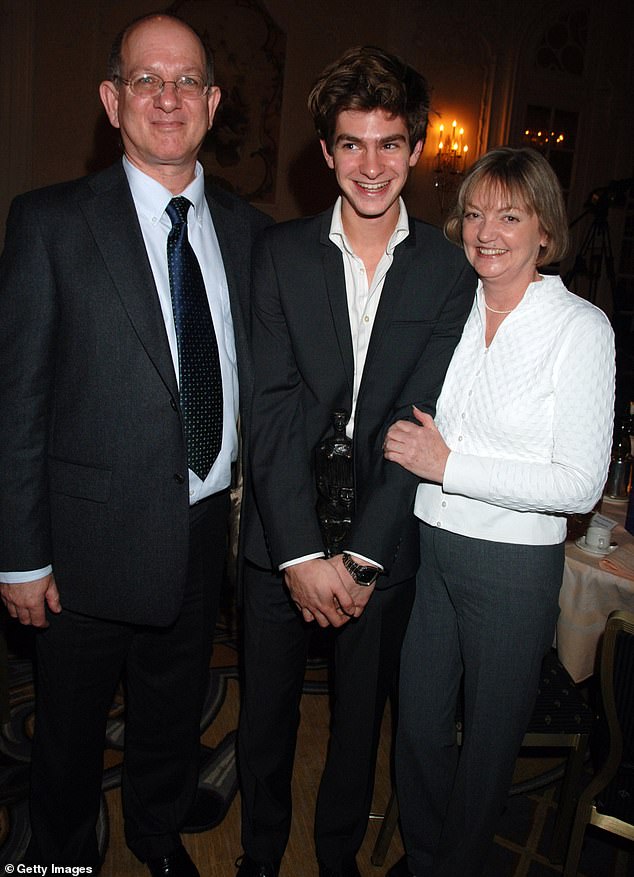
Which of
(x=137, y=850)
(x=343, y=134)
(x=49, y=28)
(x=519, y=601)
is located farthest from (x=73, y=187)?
(x=49, y=28)

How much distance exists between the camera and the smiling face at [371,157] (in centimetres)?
166

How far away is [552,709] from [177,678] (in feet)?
3.38

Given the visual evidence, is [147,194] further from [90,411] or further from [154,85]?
[90,411]

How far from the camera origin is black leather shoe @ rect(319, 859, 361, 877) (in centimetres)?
193

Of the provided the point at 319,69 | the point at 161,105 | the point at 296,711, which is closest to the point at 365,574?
the point at 296,711

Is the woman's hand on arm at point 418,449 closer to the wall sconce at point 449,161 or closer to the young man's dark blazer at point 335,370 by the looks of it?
the young man's dark blazer at point 335,370

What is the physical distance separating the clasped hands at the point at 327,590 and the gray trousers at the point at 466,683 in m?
0.20

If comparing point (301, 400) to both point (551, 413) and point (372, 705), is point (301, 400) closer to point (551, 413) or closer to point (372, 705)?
point (551, 413)

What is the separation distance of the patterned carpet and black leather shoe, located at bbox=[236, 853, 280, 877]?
0.54ft

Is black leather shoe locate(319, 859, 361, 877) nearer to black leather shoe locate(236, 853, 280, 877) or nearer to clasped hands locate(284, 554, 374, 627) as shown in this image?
black leather shoe locate(236, 853, 280, 877)

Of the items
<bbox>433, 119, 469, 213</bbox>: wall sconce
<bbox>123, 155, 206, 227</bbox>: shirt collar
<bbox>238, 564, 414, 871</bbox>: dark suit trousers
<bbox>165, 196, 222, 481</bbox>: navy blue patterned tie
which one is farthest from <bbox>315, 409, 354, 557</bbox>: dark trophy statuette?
<bbox>433, 119, 469, 213</bbox>: wall sconce

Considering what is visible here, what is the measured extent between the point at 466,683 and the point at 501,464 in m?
0.54

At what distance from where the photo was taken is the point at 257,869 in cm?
193

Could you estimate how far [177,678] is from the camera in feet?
6.39
